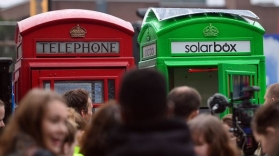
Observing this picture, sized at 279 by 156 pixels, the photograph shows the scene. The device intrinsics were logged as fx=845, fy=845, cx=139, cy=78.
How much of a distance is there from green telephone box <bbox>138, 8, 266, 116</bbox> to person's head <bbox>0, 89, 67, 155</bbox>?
17.5 ft

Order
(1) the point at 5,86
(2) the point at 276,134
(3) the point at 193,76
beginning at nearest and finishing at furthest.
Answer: (2) the point at 276,134 < (1) the point at 5,86 < (3) the point at 193,76

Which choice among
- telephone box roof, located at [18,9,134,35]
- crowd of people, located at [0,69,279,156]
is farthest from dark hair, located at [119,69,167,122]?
telephone box roof, located at [18,9,134,35]

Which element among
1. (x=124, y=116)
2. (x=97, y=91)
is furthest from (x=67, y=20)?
(x=124, y=116)

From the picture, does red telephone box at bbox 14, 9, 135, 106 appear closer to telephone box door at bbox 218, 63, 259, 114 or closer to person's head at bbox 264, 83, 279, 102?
telephone box door at bbox 218, 63, 259, 114

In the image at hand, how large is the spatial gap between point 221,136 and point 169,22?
16.6ft

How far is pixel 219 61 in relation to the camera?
382 inches

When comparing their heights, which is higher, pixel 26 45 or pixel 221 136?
pixel 26 45

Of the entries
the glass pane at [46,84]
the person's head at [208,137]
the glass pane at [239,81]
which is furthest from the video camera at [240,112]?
the glass pane at [239,81]

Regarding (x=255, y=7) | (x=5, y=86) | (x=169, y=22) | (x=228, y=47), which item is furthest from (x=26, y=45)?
(x=255, y=7)

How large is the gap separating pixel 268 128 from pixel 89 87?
4939 millimetres

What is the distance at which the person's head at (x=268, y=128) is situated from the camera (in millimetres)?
4723

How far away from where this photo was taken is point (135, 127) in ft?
11.9

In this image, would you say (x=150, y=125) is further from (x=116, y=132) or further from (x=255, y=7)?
(x=255, y=7)

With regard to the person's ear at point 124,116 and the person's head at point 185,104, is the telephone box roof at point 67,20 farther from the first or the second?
the person's ear at point 124,116
